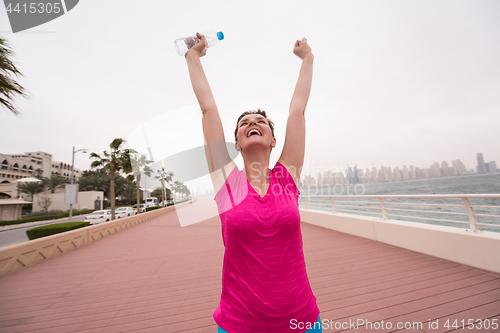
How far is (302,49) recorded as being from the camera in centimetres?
140

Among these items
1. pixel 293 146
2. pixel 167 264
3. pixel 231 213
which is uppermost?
pixel 293 146

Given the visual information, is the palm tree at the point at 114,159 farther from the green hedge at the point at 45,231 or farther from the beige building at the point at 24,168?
the beige building at the point at 24,168

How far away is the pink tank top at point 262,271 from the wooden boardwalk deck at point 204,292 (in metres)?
2.15

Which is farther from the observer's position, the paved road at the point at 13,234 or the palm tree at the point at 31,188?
the palm tree at the point at 31,188

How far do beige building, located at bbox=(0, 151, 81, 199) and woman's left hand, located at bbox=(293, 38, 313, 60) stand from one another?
56.3 metres

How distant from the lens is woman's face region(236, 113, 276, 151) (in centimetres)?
102

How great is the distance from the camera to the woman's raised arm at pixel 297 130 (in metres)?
1.11

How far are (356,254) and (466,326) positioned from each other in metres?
2.62

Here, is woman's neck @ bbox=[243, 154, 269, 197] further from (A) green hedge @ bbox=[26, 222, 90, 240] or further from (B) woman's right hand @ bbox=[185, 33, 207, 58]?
(A) green hedge @ bbox=[26, 222, 90, 240]

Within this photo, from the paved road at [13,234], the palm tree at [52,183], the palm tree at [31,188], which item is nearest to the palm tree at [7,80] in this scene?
the paved road at [13,234]

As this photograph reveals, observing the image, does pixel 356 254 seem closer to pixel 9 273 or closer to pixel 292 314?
pixel 292 314

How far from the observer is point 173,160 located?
2.91 m

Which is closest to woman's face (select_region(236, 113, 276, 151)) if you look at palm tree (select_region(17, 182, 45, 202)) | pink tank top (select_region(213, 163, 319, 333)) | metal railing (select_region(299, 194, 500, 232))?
pink tank top (select_region(213, 163, 319, 333))

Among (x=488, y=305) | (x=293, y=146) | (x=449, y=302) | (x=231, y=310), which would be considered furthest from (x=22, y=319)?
(x=488, y=305)
